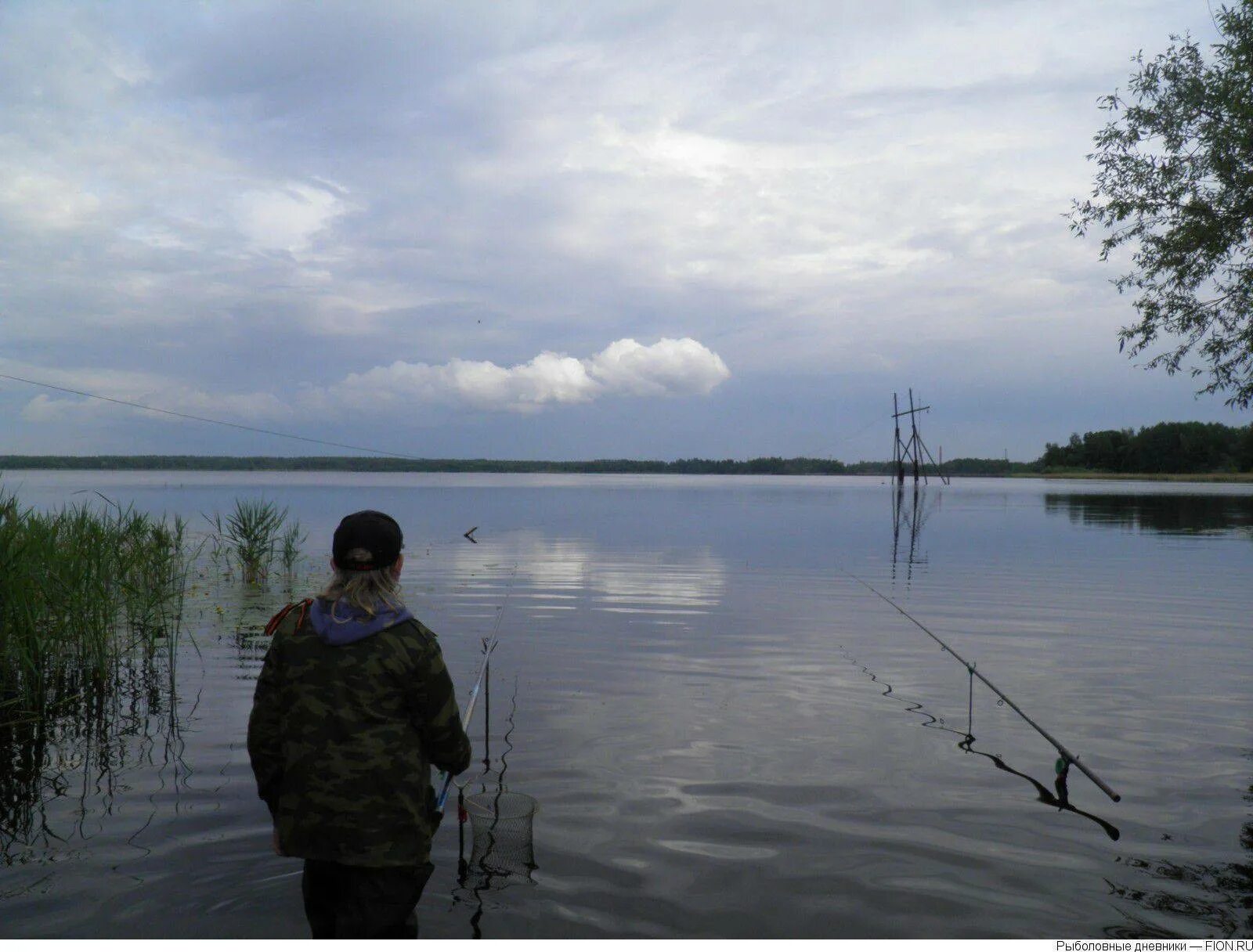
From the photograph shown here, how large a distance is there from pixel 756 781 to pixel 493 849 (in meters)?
2.91

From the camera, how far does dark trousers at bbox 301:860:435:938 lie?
397 cm

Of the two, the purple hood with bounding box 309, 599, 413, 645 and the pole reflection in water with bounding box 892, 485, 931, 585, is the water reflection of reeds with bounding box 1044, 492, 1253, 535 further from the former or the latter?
the purple hood with bounding box 309, 599, 413, 645

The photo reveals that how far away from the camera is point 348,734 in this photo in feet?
12.8

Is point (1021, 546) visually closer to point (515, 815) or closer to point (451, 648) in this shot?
point (451, 648)

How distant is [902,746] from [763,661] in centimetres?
463

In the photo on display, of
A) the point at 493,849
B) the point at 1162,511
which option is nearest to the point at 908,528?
the point at 1162,511

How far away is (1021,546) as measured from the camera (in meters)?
34.9

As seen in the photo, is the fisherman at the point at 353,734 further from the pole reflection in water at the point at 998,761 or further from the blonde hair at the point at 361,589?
the pole reflection in water at the point at 998,761

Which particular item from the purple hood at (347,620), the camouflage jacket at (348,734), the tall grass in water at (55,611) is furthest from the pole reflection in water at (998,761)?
the tall grass in water at (55,611)

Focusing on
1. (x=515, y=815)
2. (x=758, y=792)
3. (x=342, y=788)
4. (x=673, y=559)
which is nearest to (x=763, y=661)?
(x=758, y=792)

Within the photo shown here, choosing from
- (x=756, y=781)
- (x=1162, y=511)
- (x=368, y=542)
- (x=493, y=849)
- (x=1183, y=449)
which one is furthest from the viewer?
(x=1183, y=449)

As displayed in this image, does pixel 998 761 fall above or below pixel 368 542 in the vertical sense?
below

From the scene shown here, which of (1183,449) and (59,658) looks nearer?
(59,658)

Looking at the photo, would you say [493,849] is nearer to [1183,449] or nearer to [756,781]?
[756,781]
